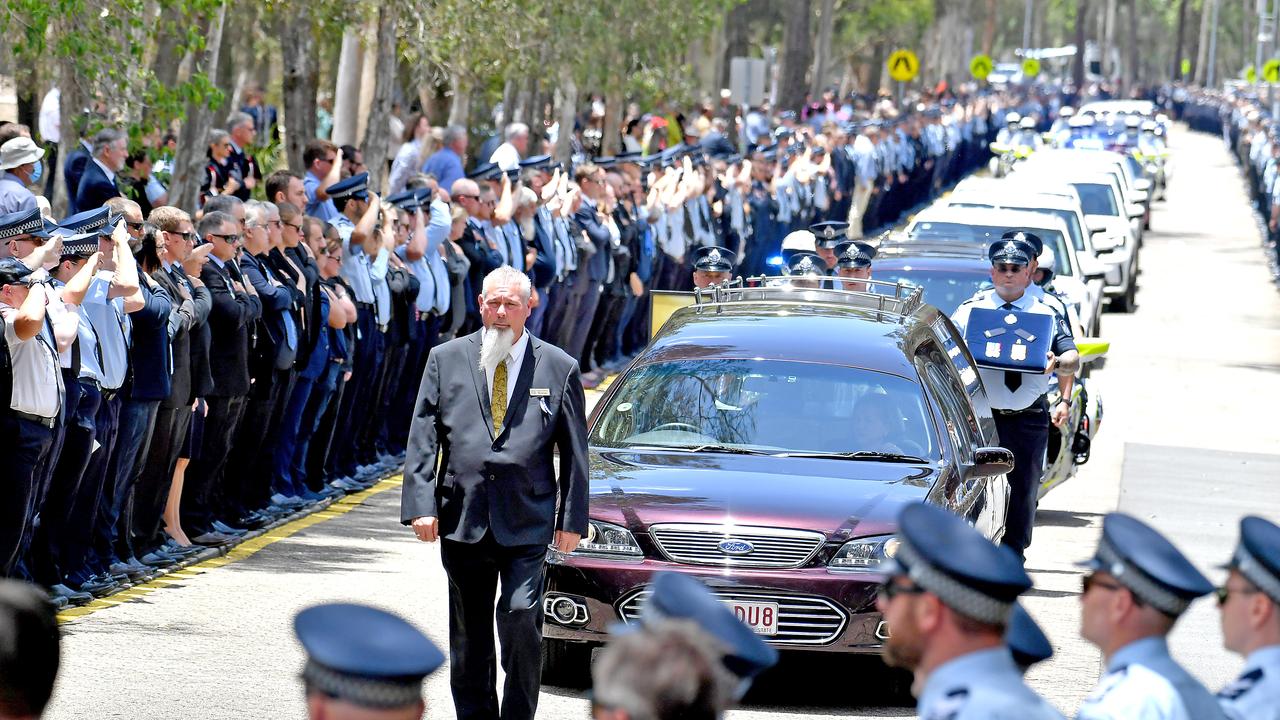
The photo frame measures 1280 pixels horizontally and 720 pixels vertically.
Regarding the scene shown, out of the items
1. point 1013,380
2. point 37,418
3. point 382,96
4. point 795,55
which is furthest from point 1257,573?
point 795,55

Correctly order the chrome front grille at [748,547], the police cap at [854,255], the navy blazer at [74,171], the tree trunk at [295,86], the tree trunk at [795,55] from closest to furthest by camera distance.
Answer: the chrome front grille at [748,547], the navy blazer at [74,171], the police cap at [854,255], the tree trunk at [295,86], the tree trunk at [795,55]

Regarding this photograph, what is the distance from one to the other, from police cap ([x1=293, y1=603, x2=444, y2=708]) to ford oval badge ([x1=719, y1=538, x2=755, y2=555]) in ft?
17.7

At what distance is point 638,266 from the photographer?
2317cm

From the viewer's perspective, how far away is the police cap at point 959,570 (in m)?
4.15

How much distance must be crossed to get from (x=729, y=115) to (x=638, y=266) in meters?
23.5

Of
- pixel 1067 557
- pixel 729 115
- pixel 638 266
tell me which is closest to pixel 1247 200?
pixel 729 115

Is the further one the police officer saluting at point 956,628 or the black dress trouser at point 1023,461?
the black dress trouser at point 1023,461

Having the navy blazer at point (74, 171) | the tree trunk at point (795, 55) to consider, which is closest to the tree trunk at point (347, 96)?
the navy blazer at point (74, 171)

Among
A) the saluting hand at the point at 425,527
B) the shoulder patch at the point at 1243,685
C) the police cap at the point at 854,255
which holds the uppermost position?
the shoulder patch at the point at 1243,685

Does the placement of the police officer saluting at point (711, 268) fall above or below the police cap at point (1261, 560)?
below

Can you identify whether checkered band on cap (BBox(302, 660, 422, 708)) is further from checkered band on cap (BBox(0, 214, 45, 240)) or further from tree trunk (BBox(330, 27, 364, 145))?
tree trunk (BBox(330, 27, 364, 145))

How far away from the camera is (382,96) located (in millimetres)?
23531

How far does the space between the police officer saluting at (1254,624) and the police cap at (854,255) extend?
11467 mm

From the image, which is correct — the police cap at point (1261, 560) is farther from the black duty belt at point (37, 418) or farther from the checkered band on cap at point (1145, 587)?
the black duty belt at point (37, 418)
